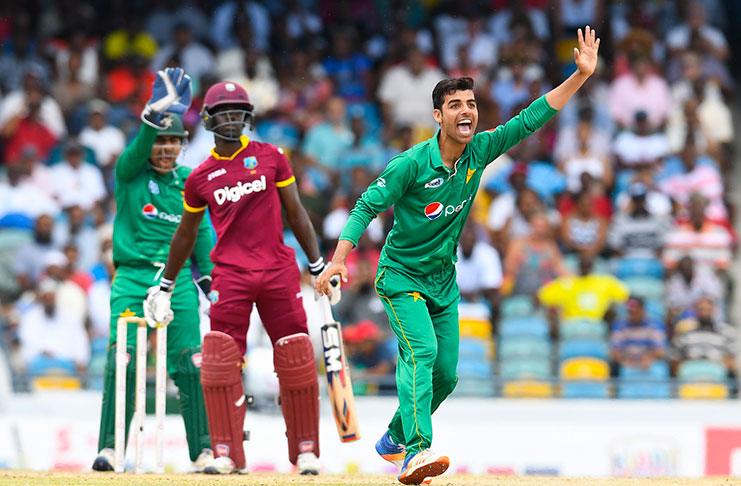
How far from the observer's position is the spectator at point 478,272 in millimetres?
13156

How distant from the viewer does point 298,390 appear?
8203 mm

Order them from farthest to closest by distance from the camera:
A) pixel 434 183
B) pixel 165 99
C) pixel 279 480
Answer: pixel 165 99 < pixel 279 480 < pixel 434 183

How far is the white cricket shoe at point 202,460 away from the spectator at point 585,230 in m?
6.02

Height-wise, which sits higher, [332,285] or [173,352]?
[332,285]

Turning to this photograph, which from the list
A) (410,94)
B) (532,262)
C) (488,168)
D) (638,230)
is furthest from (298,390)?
(410,94)

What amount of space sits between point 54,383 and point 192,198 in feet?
16.2

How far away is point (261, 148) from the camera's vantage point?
8.09m

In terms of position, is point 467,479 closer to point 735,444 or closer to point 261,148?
point 261,148

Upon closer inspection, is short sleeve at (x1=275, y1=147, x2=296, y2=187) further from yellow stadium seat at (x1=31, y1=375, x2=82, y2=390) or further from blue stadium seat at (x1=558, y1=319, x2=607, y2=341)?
blue stadium seat at (x1=558, y1=319, x2=607, y2=341)

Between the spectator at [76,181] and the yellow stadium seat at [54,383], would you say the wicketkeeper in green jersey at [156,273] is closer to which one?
the yellow stadium seat at [54,383]

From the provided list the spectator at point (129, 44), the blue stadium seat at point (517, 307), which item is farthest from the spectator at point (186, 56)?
the blue stadium seat at point (517, 307)

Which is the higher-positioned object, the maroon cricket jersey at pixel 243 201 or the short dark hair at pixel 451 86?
the short dark hair at pixel 451 86

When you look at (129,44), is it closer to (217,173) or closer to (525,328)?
(525,328)

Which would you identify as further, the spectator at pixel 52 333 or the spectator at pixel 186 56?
the spectator at pixel 186 56
